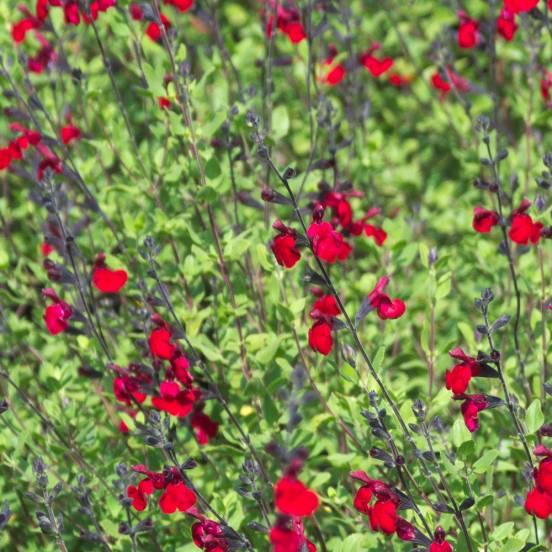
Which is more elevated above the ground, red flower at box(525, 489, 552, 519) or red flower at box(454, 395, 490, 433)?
red flower at box(454, 395, 490, 433)

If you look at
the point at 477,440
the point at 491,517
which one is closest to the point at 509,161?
the point at 477,440

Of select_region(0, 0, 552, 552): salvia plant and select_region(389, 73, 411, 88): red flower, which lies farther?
select_region(389, 73, 411, 88): red flower

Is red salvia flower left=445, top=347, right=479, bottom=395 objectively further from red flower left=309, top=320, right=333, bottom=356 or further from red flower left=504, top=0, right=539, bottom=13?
red flower left=504, top=0, right=539, bottom=13

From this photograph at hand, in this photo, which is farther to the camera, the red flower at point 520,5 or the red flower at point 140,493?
the red flower at point 520,5

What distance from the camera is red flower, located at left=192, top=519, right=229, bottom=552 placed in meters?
2.58

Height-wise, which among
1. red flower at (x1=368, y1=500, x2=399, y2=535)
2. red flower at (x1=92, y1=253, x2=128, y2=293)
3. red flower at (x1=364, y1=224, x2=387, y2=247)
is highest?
red flower at (x1=364, y1=224, x2=387, y2=247)

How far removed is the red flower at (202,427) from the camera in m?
3.53

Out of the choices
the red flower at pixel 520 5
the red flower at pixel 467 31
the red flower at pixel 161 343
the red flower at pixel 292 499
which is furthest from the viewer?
the red flower at pixel 467 31

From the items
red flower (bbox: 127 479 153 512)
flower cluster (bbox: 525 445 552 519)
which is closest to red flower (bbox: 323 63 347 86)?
red flower (bbox: 127 479 153 512)

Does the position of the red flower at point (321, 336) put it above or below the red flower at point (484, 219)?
below

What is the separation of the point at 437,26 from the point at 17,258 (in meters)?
2.75

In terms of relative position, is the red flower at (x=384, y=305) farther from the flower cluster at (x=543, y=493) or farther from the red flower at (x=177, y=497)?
the red flower at (x=177, y=497)

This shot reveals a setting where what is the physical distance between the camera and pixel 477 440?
354 cm

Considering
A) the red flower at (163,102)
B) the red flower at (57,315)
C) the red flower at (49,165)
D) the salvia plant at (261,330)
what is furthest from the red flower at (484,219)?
the red flower at (49,165)
